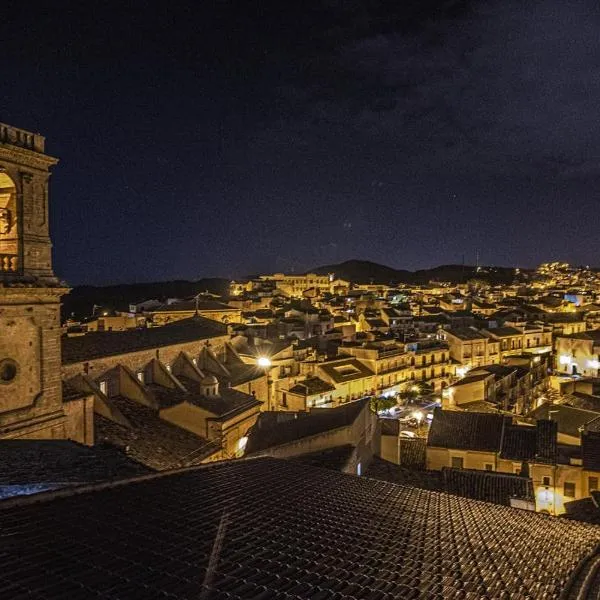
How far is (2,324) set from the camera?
13.9m

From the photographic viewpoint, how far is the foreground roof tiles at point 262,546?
4559mm

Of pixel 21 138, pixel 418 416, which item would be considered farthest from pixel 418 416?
pixel 21 138

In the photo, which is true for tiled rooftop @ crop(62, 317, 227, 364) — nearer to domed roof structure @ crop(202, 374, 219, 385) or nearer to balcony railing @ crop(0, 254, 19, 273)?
domed roof structure @ crop(202, 374, 219, 385)

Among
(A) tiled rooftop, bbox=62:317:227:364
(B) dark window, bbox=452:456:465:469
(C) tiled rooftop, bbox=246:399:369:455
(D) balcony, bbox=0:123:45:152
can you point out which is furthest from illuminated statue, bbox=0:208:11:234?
(B) dark window, bbox=452:456:465:469

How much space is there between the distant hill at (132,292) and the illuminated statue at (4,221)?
95154 millimetres

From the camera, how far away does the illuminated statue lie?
14602 mm

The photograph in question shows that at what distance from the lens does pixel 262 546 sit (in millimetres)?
5785

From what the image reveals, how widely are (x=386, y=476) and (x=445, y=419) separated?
7.44 meters

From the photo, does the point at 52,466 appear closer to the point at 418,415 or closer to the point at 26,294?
the point at 26,294

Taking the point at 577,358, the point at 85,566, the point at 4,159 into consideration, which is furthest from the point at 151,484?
the point at 577,358

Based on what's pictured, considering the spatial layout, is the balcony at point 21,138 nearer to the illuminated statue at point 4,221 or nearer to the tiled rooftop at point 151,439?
the illuminated statue at point 4,221

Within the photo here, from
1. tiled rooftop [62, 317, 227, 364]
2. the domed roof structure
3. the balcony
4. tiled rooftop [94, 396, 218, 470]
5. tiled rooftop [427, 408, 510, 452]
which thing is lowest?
tiled rooftop [427, 408, 510, 452]

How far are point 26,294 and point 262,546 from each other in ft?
38.0

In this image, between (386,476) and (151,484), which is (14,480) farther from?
(386,476)
